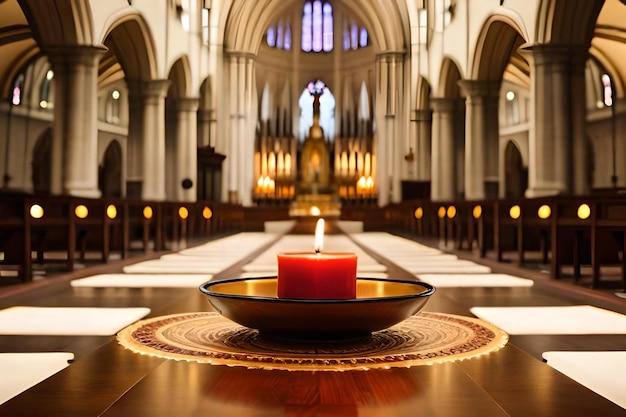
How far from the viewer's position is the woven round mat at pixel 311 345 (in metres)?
→ 1.66

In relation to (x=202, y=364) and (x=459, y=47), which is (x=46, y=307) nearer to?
(x=202, y=364)

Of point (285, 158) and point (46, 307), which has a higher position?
point (285, 158)

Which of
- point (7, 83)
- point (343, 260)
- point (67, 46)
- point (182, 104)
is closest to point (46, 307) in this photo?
point (343, 260)

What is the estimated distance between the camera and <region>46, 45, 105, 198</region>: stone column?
11555 millimetres

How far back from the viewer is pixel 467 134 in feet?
53.5

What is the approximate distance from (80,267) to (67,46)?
6066 mm

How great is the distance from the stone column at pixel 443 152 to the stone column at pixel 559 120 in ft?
29.0

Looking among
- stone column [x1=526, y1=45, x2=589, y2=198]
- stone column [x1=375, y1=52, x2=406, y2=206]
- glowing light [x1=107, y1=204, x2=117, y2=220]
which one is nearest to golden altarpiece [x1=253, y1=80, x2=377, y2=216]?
stone column [x1=375, y1=52, x2=406, y2=206]

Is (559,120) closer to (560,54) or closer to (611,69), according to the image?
(560,54)

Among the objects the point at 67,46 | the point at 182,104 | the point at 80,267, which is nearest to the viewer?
the point at 80,267

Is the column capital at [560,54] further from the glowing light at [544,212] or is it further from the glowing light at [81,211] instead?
the glowing light at [81,211]

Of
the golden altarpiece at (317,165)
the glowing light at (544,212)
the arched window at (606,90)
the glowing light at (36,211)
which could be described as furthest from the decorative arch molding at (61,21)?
the golden altarpiece at (317,165)

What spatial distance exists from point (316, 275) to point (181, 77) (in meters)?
19.5

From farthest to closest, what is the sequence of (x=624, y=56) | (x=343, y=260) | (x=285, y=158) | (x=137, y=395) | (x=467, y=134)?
(x=285, y=158)
(x=624, y=56)
(x=467, y=134)
(x=343, y=260)
(x=137, y=395)
